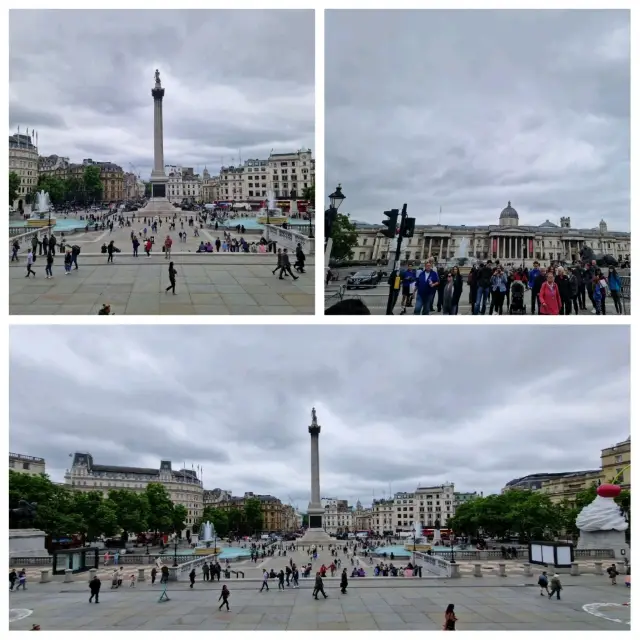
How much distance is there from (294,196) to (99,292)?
225 feet

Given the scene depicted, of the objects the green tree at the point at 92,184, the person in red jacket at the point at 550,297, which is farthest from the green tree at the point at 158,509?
the person in red jacket at the point at 550,297

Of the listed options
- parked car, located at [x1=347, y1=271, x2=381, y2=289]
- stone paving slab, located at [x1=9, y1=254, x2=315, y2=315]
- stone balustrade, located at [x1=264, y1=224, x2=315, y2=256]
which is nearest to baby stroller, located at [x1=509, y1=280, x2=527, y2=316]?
parked car, located at [x1=347, y1=271, x2=381, y2=289]

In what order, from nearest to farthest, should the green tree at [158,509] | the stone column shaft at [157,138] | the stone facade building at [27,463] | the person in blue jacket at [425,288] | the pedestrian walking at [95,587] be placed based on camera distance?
the person in blue jacket at [425,288], the pedestrian walking at [95,587], the green tree at [158,509], the stone facade building at [27,463], the stone column shaft at [157,138]

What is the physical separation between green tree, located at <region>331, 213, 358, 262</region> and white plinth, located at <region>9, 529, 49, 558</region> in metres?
23.2

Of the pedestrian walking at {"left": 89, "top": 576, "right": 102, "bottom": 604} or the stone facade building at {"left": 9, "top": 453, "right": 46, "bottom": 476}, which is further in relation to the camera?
the stone facade building at {"left": 9, "top": 453, "right": 46, "bottom": 476}

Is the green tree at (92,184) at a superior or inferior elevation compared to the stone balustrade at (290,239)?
superior

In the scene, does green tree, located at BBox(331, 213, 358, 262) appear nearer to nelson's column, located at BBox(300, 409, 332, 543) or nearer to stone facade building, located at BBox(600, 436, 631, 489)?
stone facade building, located at BBox(600, 436, 631, 489)

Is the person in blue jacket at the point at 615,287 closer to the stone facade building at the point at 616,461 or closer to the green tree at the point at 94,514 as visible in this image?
the green tree at the point at 94,514

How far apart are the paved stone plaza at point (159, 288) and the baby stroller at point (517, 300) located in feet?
16.2

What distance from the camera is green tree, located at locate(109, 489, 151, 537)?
174ft

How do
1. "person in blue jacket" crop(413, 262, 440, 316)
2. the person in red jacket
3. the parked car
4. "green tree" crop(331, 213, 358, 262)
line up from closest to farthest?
1. "person in blue jacket" crop(413, 262, 440, 316)
2. the person in red jacket
3. the parked car
4. "green tree" crop(331, 213, 358, 262)

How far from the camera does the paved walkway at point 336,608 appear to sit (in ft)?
53.7

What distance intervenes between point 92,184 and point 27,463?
34309 millimetres

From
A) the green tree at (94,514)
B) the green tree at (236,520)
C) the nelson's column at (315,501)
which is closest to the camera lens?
the green tree at (94,514)
